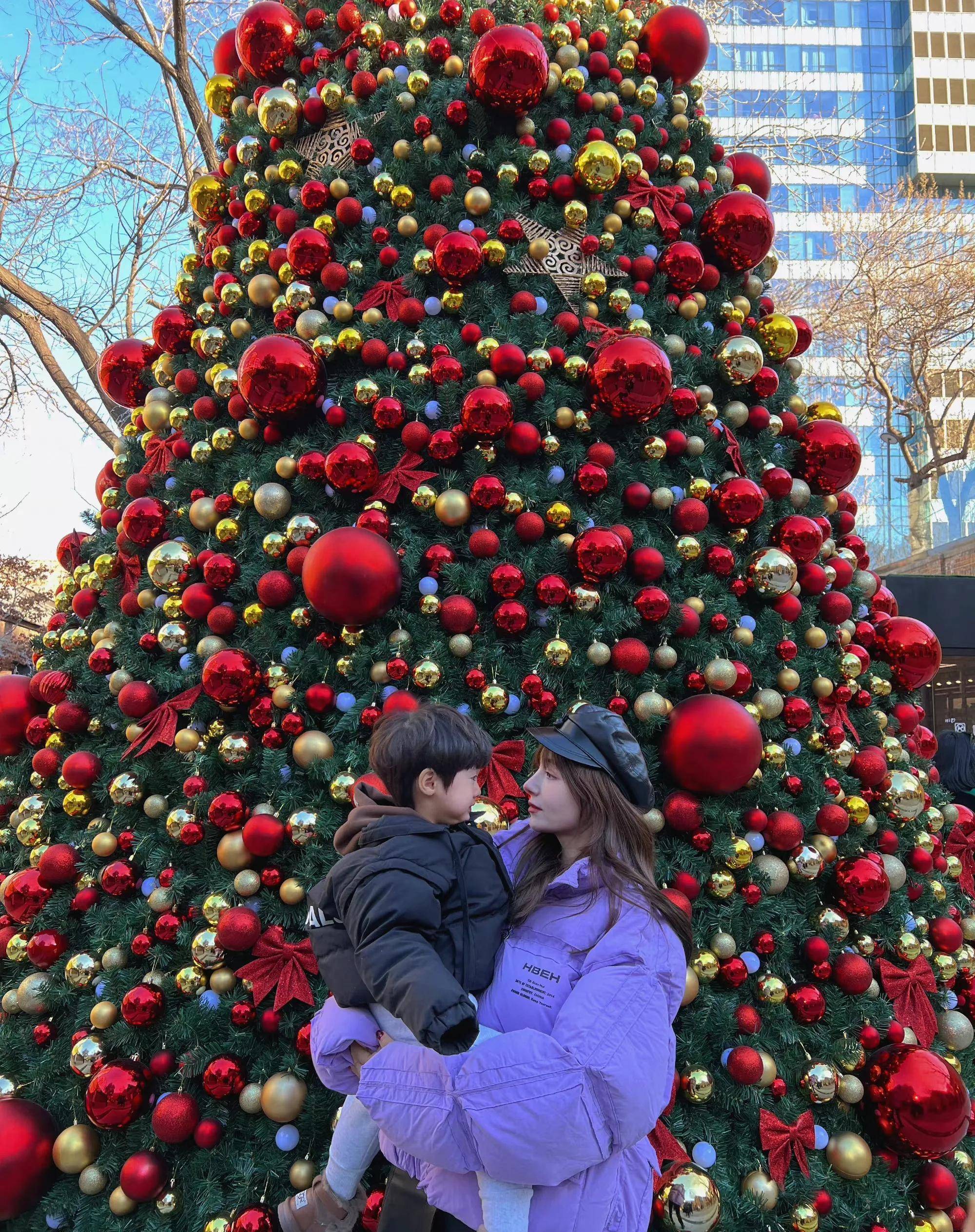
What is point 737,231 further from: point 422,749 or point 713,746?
point 422,749

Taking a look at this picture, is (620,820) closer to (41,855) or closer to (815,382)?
(41,855)

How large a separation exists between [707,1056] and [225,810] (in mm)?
1479

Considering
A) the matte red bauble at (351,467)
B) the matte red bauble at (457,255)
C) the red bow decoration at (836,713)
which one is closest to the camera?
the matte red bauble at (351,467)

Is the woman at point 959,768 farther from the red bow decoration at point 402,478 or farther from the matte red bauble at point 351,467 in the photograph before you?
the matte red bauble at point 351,467

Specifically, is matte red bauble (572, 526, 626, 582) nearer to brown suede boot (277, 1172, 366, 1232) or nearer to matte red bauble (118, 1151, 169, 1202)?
brown suede boot (277, 1172, 366, 1232)

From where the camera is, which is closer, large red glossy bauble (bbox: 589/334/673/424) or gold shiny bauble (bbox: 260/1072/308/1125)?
gold shiny bauble (bbox: 260/1072/308/1125)

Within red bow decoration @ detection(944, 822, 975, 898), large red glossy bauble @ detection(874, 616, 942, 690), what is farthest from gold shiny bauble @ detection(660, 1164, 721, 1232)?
large red glossy bauble @ detection(874, 616, 942, 690)

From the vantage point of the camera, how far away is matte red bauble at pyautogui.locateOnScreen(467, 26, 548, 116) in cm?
263

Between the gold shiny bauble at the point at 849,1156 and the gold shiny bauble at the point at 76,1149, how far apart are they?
198 centimetres

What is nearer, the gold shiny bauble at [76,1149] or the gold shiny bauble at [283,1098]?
the gold shiny bauble at [283,1098]

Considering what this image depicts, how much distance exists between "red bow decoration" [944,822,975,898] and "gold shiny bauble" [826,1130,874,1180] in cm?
132

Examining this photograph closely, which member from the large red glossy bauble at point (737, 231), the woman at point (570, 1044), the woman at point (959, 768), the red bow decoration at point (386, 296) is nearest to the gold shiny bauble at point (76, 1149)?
the woman at point (570, 1044)

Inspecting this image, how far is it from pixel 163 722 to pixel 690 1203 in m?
1.95

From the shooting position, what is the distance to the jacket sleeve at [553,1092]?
48.6 inches
